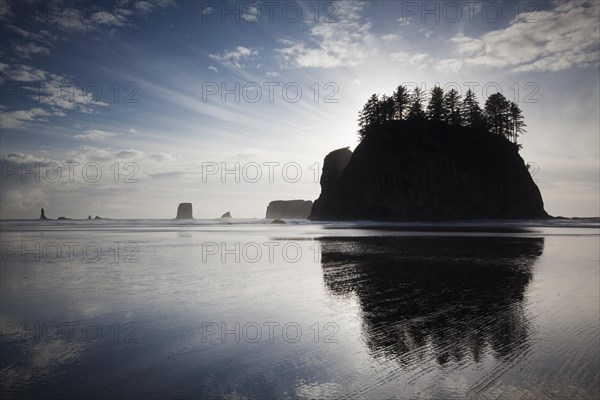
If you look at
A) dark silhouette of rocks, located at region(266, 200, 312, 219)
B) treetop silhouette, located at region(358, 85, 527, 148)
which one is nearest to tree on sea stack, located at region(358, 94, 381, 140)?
treetop silhouette, located at region(358, 85, 527, 148)

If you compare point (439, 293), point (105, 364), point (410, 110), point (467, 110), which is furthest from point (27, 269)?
point (467, 110)

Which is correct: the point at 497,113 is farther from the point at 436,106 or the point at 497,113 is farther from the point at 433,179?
the point at 433,179

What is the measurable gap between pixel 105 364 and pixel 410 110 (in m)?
77.3

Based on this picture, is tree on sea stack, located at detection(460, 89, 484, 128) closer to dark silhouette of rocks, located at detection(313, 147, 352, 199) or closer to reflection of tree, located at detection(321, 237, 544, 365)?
dark silhouette of rocks, located at detection(313, 147, 352, 199)

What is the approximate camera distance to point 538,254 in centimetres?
1454

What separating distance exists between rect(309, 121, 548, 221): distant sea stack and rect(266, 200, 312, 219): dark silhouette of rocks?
104 meters

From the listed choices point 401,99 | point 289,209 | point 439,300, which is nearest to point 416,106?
point 401,99

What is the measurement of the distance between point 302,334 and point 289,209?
176m

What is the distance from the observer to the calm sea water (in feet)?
11.5

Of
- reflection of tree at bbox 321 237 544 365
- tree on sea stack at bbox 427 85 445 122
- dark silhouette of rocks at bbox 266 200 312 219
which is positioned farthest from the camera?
dark silhouette of rocks at bbox 266 200 312 219

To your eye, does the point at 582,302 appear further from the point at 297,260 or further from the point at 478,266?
the point at 297,260

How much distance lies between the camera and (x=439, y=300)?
23.6 ft

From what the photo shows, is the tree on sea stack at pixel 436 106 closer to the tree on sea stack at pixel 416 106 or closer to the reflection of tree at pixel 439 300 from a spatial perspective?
the tree on sea stack at pixel 416 106

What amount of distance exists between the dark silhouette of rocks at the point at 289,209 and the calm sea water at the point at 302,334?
157 m
